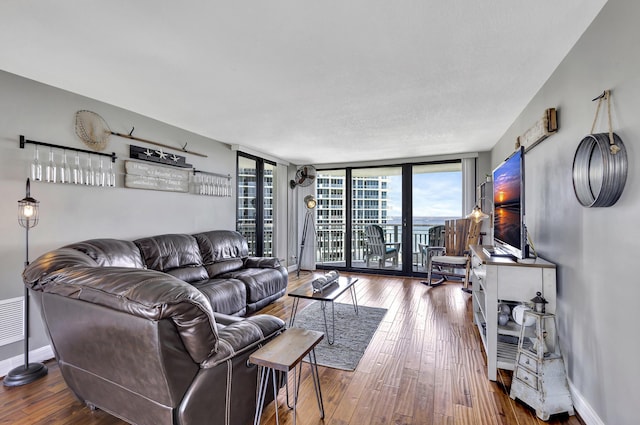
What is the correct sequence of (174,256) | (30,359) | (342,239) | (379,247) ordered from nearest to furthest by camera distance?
(30,359) → (174,256) → (379,247) → (342,239)

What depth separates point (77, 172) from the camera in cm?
268

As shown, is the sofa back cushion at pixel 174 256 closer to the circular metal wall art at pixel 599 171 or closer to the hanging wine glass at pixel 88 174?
the hanging wine glass at pixel 88 174

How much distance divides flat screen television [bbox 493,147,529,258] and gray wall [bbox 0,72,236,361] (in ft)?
12.2

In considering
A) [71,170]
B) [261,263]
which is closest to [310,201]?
[261,263]

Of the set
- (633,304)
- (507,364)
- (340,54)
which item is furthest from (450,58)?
(507,364)

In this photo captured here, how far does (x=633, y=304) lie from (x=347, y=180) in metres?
5.02

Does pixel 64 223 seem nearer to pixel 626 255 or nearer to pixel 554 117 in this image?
pixel 626 255

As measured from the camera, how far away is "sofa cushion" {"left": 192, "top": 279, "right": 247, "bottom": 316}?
284 centimetres

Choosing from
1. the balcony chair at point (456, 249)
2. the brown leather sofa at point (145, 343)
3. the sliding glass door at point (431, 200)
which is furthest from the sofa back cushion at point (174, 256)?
the sliding glass door at point (431, 200)

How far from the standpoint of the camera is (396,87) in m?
2.52

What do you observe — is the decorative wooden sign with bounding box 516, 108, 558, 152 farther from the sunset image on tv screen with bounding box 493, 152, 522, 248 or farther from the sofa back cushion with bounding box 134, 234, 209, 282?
the sofa back cushion with bounding box 134, 234, 209, 282

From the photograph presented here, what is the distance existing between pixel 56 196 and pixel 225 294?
69.6 inches

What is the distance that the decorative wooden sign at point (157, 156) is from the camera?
3.23m

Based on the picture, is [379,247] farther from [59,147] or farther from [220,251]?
[59,147]
